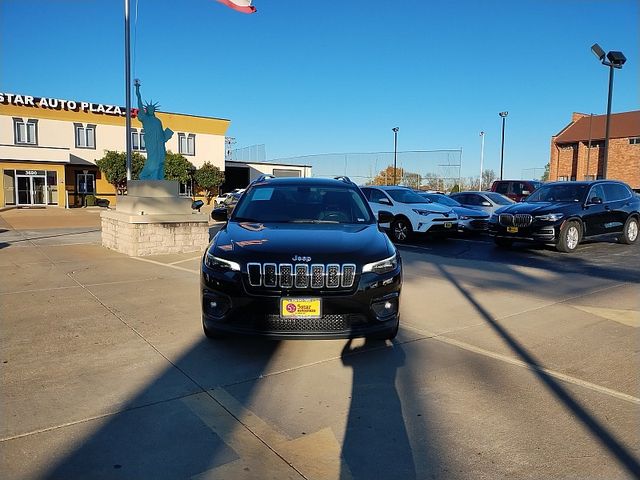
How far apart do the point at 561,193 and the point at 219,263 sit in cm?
1083

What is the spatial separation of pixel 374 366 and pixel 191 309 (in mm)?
2718

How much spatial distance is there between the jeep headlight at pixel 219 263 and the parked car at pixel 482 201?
1395 cm

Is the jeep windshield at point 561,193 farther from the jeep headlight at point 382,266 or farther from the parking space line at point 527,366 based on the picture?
the jeep headlight at point 382,266

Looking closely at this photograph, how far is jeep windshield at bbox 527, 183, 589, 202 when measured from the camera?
12102 mm

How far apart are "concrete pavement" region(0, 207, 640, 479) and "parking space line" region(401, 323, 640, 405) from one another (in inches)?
0.8

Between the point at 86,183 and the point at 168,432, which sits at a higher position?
the point at 86,183

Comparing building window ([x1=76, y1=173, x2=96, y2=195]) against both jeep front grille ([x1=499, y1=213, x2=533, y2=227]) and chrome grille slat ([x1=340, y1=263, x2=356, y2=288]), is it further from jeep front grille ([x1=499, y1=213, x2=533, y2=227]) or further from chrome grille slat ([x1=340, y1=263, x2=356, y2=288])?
chrome grille slat ([x1=340, y1=263, x2=356, y2=288])

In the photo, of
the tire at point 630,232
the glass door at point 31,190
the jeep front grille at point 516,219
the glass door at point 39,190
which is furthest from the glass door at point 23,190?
the tire at point 630,232

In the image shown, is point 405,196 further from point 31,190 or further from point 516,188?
point 31,190

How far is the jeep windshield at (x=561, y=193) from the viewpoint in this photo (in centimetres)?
1210

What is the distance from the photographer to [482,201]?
17312mm

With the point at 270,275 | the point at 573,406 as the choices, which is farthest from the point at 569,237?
the point at 270,275

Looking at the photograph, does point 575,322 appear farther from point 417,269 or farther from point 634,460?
point 417,269

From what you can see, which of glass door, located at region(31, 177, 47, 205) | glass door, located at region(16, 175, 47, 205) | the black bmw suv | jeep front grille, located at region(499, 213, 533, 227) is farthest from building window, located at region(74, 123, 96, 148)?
the black bmw suv
